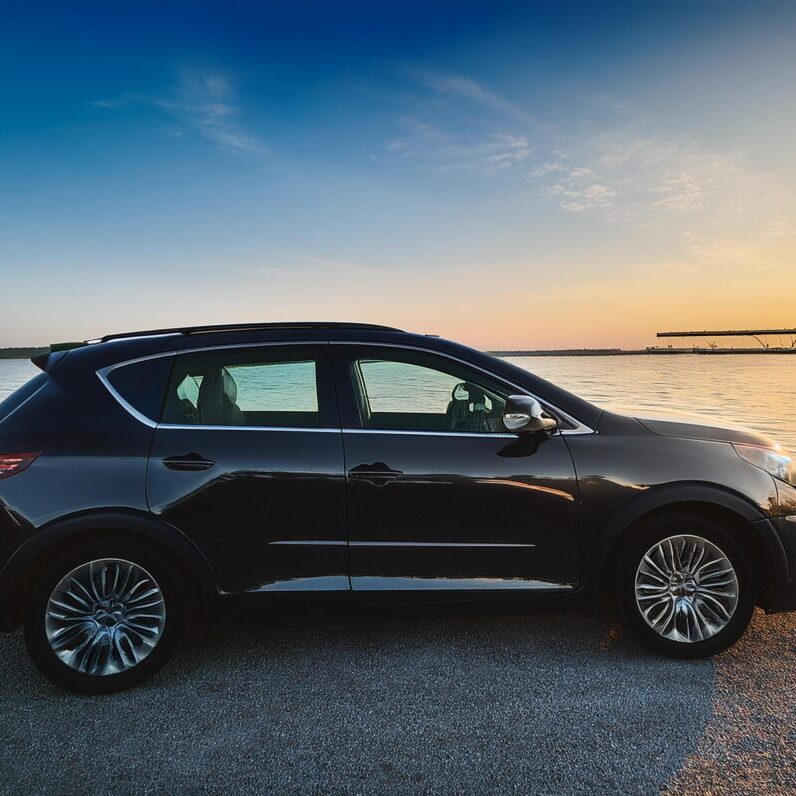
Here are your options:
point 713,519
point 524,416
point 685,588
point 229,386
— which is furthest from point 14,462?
point 713,519

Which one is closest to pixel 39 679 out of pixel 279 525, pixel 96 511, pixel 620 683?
pixel 96 511

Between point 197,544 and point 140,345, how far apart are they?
1.07 meters

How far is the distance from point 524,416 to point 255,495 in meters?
1.37

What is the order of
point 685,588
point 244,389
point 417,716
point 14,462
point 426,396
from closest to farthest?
point 417,716
point 14,462
point 685,588
point 244,389
point 426,396

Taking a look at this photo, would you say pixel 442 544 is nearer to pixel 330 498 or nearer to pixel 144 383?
pixel 330 498

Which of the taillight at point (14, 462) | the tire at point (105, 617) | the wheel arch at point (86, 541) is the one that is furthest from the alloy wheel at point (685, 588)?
the taillight at point (14, 462)

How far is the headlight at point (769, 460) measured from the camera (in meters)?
3.28

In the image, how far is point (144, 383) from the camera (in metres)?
3.14

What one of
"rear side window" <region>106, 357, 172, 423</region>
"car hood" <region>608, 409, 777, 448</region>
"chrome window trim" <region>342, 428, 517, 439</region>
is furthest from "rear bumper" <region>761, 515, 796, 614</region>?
"rear side window" <region>106, 357, 172, 423</region>

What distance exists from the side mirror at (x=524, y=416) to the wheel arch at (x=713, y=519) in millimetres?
611

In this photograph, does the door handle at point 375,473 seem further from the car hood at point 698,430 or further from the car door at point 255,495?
the car hood at point 698,430

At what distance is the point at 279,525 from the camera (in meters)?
3.04

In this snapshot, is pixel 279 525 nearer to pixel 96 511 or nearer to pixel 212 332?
pixel 96 511

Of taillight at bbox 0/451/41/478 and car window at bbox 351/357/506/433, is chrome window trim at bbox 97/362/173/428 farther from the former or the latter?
car window at bbox 351/357/506/433
